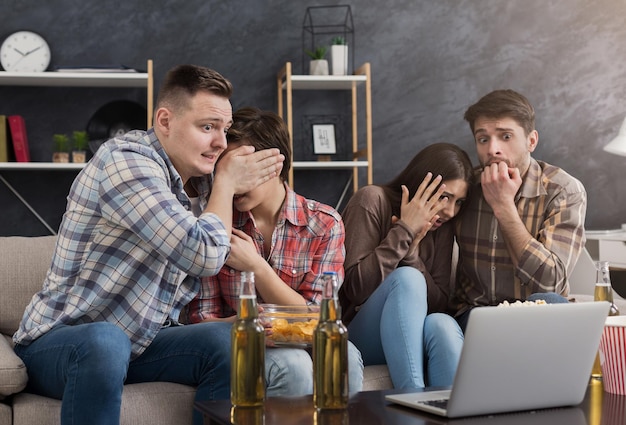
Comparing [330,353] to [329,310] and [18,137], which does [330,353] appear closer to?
[329,310]

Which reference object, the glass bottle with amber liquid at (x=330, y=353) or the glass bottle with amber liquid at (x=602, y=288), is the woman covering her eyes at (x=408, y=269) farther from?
the glass bottle with amber liquid at (x=330, y=353)

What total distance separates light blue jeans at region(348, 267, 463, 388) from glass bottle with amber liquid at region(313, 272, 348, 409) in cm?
84

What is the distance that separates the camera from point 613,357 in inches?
67.4

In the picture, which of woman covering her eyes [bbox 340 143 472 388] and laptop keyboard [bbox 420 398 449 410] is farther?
woman covering her eyes [bbox 340 143 472 388]

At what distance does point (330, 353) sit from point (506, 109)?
1.56 meters

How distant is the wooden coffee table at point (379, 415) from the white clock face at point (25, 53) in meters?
3.06

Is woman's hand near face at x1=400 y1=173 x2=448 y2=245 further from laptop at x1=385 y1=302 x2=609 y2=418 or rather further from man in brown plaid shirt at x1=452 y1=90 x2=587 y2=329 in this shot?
laptop at x1=385 y1=302 x2=609 y2=418

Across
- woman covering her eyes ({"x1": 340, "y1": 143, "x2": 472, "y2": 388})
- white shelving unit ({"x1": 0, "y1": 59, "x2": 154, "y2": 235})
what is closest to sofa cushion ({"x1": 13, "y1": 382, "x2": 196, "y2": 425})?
woman covering her eyes ({"x1": 340, "y1": 143, "x2": 472, "y2": 388})

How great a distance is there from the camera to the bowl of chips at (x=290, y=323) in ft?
6.63

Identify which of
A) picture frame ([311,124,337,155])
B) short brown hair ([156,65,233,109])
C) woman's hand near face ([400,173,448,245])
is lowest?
woman's hand near face ([400,173,448,245])

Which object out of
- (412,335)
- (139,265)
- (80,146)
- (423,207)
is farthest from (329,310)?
(80,146)

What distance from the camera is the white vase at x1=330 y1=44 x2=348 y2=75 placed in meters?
4.36

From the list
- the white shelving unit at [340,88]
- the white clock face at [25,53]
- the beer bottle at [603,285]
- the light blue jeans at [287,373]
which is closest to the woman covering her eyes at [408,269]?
the light blue jeans at [287,373]

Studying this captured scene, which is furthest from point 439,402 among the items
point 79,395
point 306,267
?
point 306,267
